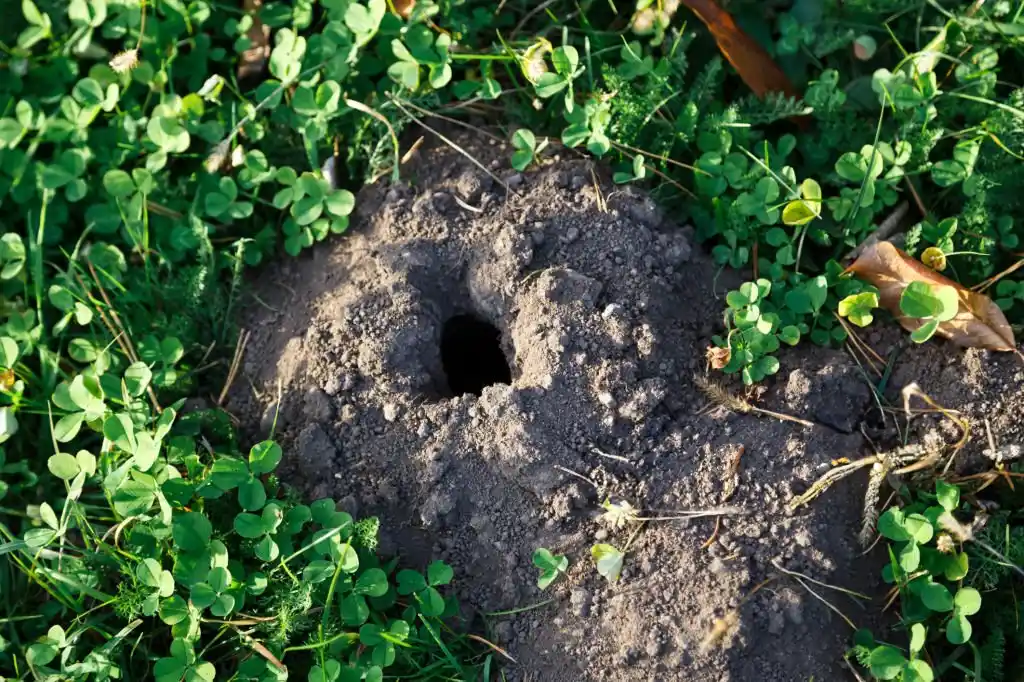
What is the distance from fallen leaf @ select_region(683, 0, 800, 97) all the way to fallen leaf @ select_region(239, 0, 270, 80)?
131 cm

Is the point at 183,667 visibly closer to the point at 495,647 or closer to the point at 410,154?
the point at 495,647

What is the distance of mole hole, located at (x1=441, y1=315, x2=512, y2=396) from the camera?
2.59 meters

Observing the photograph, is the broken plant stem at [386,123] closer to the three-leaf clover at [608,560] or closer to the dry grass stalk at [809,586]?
the three-leaf clover at [608,560]

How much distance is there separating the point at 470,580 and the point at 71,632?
1028mm

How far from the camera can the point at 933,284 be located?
7.88 feet

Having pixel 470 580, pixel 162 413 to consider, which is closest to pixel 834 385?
pixel 470 580

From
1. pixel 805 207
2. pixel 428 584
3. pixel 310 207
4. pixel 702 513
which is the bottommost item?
pixel 702 513

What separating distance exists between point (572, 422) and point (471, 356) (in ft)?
1.63

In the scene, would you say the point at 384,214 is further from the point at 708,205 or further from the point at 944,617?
the point at 944,617

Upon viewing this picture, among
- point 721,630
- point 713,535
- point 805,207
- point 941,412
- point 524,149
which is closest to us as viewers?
point 721,630

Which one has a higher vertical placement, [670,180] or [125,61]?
[125,61]

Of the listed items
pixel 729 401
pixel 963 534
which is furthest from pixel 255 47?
pixel 963 534

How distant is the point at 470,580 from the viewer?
227cm

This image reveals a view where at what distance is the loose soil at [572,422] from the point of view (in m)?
2.15
